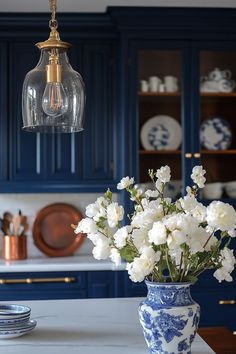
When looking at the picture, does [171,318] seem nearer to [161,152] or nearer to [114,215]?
[114,215]

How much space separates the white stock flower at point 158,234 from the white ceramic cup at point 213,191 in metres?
2.27

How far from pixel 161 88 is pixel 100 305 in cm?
178

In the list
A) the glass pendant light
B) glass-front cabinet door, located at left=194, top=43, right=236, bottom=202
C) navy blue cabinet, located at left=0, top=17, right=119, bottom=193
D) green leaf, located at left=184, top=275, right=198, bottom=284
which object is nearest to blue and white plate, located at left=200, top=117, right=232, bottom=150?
glass-front cabinet door, located at left=194, top=43, right=236, bottom=202

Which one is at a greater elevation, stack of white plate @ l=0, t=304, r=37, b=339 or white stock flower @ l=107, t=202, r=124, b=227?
white stock flower @ l=107, t=202, r=124, b=227

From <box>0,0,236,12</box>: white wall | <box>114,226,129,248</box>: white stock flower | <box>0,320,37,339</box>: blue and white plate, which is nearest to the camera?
<box>114,226,129,248</box>: white stock flower

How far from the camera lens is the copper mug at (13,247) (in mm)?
3826

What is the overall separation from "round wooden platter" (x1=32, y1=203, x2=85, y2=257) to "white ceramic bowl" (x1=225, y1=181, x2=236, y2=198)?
3.26ft

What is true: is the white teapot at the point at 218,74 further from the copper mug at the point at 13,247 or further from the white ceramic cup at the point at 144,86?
the copper mug at the point at 13,247

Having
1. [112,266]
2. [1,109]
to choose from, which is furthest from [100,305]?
[1,109]

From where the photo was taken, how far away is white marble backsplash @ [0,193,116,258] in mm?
4094

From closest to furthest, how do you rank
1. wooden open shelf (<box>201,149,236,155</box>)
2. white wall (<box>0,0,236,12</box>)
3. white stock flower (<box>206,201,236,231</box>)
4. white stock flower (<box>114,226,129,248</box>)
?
white stock flower (<box>206,201,236,231</box>), white stock flower (<box>114,226,129,248</box>), white wall (<box>0,0,236,12</box>), wooden open shelf (<box>201,149,236,155</box>)

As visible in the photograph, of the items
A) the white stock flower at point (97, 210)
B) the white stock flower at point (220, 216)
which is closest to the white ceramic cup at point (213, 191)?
the white stock flower at point (97, 210)

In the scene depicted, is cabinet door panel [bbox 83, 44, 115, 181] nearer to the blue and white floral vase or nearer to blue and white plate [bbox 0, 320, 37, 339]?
blue and white plate [bbox 0, 320, 37, 339]

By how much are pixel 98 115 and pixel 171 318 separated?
2421 mm
